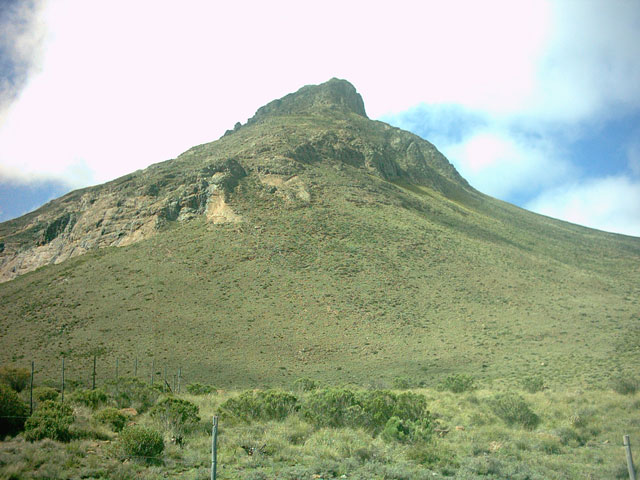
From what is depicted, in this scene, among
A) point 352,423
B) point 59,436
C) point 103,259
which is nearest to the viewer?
point 59,436

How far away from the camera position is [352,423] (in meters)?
14.4

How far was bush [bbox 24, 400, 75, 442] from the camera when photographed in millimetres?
11008

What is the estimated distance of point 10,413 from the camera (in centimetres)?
1235

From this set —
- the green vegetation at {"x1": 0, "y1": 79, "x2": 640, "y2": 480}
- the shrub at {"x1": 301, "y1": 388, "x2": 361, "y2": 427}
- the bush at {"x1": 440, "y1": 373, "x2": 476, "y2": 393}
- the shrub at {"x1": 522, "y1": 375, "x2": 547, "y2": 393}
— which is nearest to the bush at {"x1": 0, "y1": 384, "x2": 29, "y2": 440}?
the green vegetation at {"x1": 0, "y1": 79, "x2": 640, "y2": 480}

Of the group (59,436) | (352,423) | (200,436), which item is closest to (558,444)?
(352,423)

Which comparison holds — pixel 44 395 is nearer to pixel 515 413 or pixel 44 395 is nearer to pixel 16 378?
pixel 16 378

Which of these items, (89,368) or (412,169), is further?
(412,169)

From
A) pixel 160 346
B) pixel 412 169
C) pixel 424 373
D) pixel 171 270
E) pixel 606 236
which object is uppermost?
pixel 412 169

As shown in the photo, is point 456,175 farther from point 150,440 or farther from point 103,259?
point 150,440

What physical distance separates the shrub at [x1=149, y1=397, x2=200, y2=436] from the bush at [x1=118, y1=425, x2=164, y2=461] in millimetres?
2073

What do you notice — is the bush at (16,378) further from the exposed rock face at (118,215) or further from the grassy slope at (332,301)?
the exposed rock face at (118,215)

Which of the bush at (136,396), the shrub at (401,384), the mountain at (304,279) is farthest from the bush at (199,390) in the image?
the shrub at (401,384)

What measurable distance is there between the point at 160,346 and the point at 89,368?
4.96 m

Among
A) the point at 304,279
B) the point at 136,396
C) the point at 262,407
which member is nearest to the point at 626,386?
the point at 262,407
